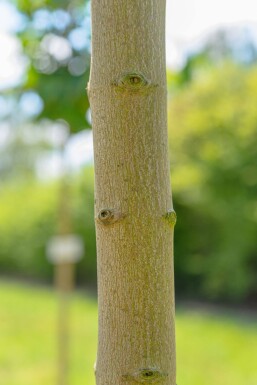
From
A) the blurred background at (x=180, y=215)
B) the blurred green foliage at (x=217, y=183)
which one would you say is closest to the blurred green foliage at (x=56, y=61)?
the blurred background at (x=180, y=215)

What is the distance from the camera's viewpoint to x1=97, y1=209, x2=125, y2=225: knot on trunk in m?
0.75

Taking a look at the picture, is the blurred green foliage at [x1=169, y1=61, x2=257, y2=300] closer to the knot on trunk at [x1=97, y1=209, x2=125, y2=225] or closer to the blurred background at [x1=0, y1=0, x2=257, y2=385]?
the blurred background at [x1=0, y1=0, x2=257, y2=385]

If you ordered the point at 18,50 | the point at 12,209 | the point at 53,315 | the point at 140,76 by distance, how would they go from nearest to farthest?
the point at 140,76 → the point at 18,50 → the point at 53,315 → the point at 12,209

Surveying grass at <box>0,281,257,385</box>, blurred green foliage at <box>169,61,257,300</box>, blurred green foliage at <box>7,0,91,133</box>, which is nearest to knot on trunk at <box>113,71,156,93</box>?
blurred green foliage at <box>7,0,91,133</box>

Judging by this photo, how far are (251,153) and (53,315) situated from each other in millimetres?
2879

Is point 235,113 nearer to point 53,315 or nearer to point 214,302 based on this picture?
point 214,302

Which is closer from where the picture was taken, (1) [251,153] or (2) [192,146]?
(1) [251,153]

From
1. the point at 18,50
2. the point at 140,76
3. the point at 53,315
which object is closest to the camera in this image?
the point at 140,76

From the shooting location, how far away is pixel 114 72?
773mm

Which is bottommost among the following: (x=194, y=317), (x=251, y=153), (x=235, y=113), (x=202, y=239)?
(x=194, y=317)

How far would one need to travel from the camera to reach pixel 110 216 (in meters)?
0.75

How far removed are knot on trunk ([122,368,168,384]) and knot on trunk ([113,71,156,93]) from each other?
0.31m

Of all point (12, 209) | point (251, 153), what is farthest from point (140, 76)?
point (12, 209)

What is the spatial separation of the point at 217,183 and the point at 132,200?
6563 millimetres
